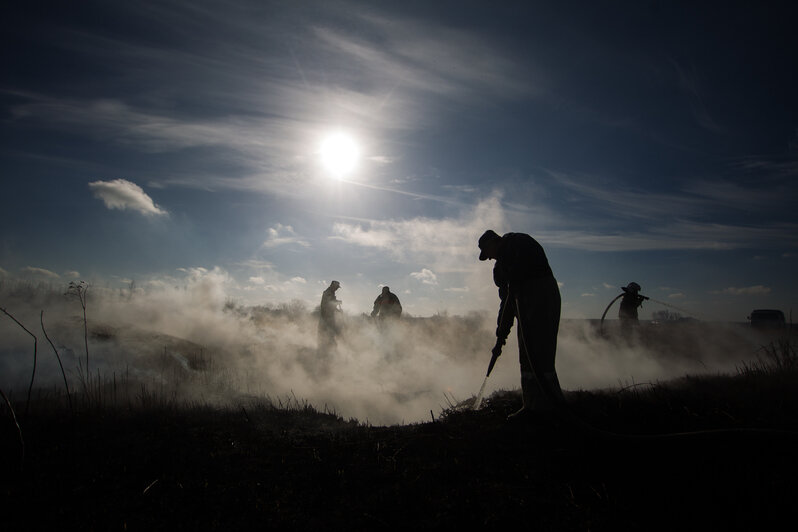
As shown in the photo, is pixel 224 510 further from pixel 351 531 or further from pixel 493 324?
pixel 493 324

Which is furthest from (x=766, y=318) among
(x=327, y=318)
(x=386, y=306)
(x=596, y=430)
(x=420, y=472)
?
(x=420, y=472)

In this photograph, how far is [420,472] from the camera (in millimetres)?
3244

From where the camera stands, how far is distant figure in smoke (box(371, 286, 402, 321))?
15758 millimetres

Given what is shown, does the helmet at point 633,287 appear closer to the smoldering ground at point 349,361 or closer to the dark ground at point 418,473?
the smoldering ground at point 349,361

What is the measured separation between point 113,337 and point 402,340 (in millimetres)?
10720

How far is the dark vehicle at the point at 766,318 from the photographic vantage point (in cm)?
2034

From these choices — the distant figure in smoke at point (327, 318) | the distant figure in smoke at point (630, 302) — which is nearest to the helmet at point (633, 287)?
the distant figure in smoke at point (630, 302)

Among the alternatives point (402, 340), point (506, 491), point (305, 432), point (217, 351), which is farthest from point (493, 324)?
point (506, 491)

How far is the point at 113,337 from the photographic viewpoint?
11055 mm

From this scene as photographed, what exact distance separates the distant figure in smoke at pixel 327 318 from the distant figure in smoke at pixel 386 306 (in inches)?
81.0

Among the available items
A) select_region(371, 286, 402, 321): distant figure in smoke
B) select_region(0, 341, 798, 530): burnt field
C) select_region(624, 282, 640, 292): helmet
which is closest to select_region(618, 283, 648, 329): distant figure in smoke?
select_region(624, 282, 640, 292): helmet

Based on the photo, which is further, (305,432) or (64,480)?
(305,432)

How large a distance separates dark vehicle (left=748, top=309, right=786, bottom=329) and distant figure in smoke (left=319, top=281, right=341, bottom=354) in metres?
21.9

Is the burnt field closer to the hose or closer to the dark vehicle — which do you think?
the hose
